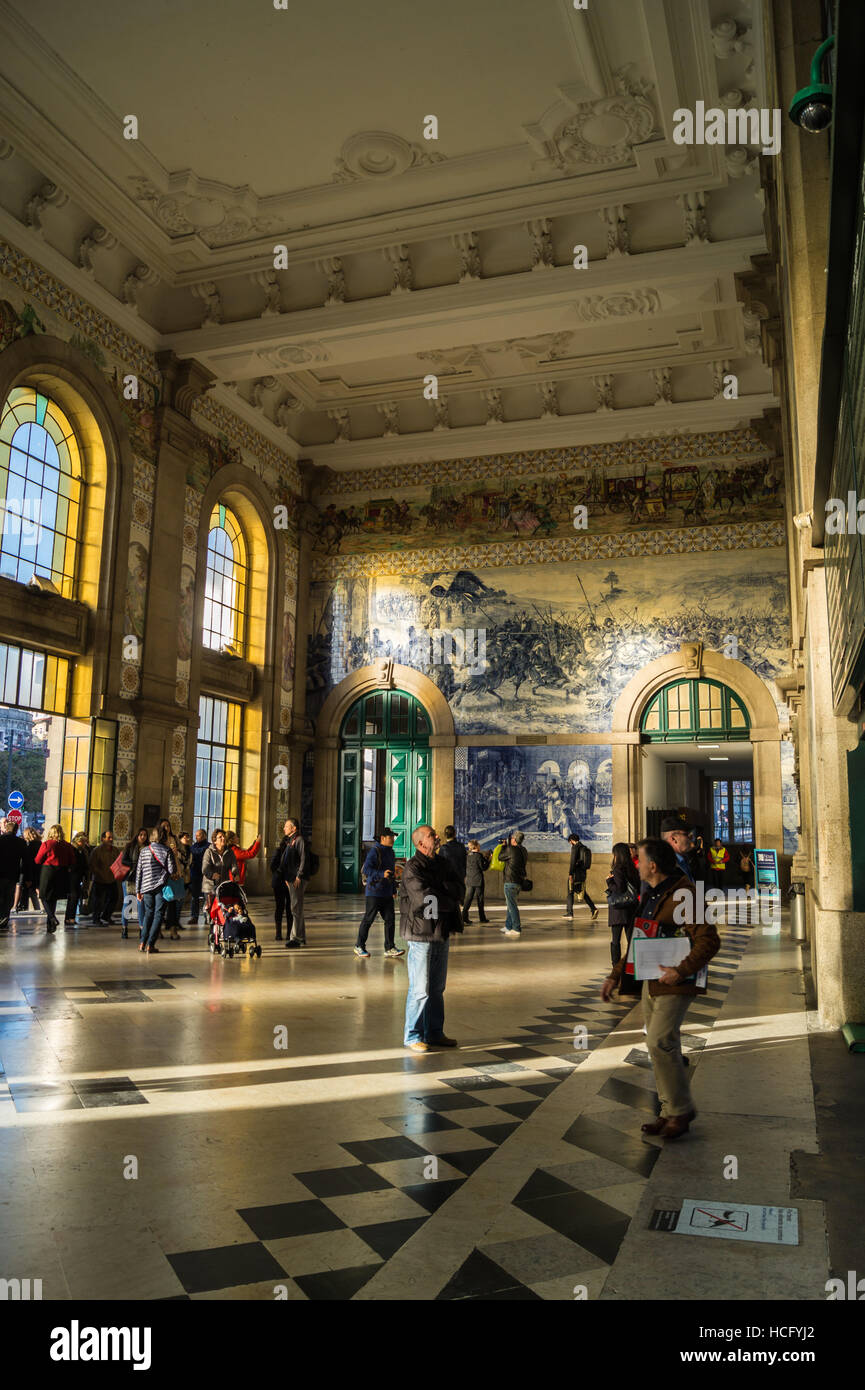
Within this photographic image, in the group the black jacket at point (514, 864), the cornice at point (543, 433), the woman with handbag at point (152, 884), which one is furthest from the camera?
the cornice at point (543, 433)

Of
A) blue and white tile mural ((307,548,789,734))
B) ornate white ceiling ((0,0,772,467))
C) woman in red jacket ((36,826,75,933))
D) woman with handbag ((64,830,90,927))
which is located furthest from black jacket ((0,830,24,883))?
blue and white tile mural ((307,548,789,734))

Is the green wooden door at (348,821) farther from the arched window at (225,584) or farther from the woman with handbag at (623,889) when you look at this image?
the woman with handbag at (623,889)

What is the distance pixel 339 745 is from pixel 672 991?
18423 mm

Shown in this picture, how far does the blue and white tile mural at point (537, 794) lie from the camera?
67.6 feet

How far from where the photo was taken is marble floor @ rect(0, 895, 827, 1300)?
10.3ft

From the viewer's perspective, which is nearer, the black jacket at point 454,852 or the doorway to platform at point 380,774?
the black jacket at point 454,852

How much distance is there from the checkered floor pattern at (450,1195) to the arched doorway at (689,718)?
14639 millimetres

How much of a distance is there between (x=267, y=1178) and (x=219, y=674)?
16.6 meters

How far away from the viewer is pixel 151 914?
36.6 ft

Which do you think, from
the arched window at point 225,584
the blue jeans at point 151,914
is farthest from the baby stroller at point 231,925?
the arched window at point 225,584

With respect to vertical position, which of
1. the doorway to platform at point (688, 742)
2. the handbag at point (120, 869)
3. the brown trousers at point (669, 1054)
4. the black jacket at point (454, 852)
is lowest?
the brown trousers at point (669, 1054)

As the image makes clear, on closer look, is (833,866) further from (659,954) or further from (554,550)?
(554,550)

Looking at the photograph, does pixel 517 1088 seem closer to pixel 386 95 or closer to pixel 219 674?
pixel 386 95
